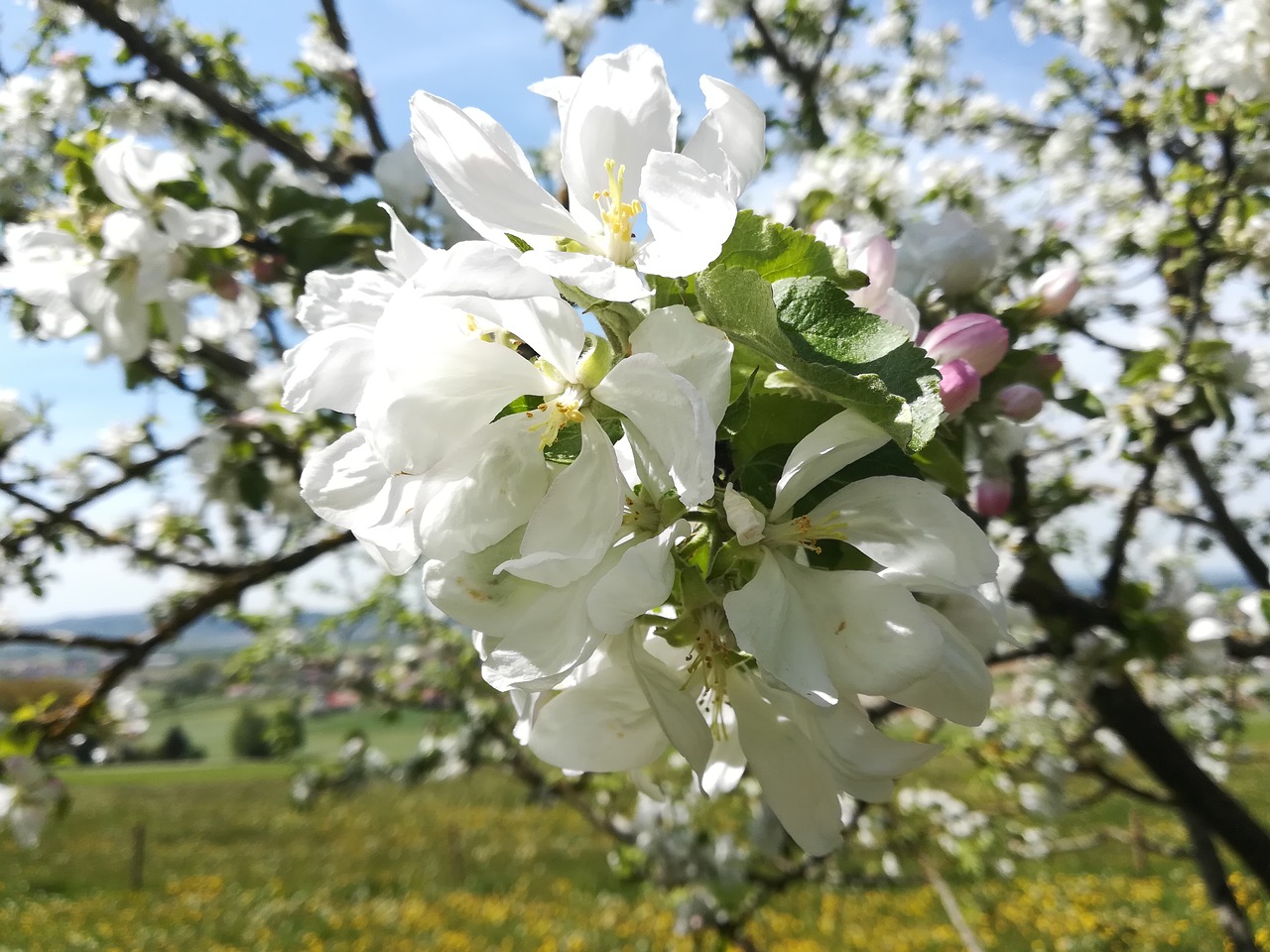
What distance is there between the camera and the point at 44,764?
5.88 feet

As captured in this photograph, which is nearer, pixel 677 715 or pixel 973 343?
pixel 677 715

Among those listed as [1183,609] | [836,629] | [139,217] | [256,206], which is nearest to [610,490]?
[836,629]

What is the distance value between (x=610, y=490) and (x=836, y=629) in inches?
6.7

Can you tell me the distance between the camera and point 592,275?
41 centimetres

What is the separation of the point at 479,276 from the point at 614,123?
24 cm

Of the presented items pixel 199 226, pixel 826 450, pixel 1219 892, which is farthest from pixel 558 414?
pixel 1219 892

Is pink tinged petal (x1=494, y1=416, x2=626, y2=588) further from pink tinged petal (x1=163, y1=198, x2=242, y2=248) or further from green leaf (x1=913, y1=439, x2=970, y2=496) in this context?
pink tinged petal (x1=163, y1=198, x2=242, y2=248)

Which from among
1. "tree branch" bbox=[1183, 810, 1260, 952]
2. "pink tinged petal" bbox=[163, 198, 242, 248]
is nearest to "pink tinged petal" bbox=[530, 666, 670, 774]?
"pink tinged petal" bbox=[163, 198, 242, 248]

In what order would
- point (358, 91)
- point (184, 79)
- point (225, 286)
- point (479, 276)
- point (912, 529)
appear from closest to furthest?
point (479, 276)
point (912, 529)
point (225, 286)
point (184, 79)
point (358, 91)

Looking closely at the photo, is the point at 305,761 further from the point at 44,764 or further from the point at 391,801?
the point at 391,801

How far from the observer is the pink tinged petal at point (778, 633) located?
437 millimetres

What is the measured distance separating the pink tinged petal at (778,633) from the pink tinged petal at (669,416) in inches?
3.5

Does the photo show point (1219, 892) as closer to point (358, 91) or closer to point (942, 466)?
point (942, 466)

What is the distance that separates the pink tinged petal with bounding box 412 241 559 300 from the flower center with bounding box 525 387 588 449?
104 mm
